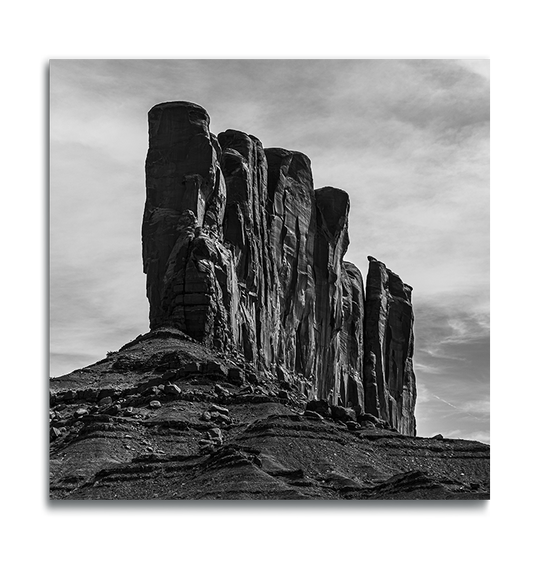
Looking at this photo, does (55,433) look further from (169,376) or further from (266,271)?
(266,271)

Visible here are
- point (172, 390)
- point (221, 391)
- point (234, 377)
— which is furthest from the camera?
point (234, 377)

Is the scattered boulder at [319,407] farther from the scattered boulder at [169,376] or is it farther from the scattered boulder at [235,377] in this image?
the scattered boulder at [169,376]

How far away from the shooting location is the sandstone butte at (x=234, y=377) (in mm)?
46156

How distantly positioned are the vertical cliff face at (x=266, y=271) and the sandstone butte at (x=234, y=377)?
18 cm

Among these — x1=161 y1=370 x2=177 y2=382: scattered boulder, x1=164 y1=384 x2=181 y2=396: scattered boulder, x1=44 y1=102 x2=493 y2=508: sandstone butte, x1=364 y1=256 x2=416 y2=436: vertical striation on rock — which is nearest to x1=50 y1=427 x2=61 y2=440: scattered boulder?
x1=44 y1=102 x2=493 y2=508: sandstone butte

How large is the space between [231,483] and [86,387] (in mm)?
23507

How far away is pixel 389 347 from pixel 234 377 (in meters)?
93.8

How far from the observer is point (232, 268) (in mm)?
84250

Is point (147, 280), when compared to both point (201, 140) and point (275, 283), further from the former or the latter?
point (275, 283)

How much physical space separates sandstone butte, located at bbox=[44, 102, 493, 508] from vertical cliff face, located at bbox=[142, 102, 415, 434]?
18cm

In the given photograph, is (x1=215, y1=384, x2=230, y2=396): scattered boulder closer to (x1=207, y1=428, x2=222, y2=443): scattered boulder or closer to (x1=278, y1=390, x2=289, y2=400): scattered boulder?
(x1=207, y1=428, x2=222, y2=443): scattered boulder

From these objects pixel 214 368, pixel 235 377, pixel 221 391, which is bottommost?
pixel 221 391

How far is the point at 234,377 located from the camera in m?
67.1

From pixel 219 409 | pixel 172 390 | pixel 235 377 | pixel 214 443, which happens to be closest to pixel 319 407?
pixel 235 377
